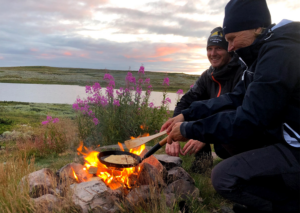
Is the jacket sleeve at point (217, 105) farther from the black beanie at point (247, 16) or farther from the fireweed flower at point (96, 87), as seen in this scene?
the fireweed flower at point (96, 87)

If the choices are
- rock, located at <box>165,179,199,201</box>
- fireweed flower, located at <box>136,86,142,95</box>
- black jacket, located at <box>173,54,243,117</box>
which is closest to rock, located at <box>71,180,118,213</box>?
Answer: rock, located at <box>165,179,199,201</box>

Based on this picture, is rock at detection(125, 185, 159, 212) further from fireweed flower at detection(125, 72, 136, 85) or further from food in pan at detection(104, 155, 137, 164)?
fireweed flower at detection(125, 72, 136, 85)

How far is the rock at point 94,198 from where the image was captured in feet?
8.69

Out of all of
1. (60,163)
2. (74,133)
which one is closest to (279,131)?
(60,163)

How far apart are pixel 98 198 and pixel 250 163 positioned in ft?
5.84

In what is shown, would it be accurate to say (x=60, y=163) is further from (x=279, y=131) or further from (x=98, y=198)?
(x=279, y=131)

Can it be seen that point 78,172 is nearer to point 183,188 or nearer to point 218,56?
point 183,188

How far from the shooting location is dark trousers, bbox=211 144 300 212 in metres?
2.12

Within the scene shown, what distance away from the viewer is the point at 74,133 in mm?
6281

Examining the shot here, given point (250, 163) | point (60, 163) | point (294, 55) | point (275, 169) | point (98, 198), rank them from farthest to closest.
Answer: point (60, 163) < point (98, 198) < point (250, 163) < point (275, 169) < point (294, 55)

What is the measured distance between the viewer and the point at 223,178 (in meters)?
2.43

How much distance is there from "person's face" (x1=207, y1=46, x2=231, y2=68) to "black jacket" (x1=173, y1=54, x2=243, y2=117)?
0.11m

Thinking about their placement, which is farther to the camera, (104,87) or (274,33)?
(104,87)

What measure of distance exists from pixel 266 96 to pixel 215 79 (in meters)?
2.20
